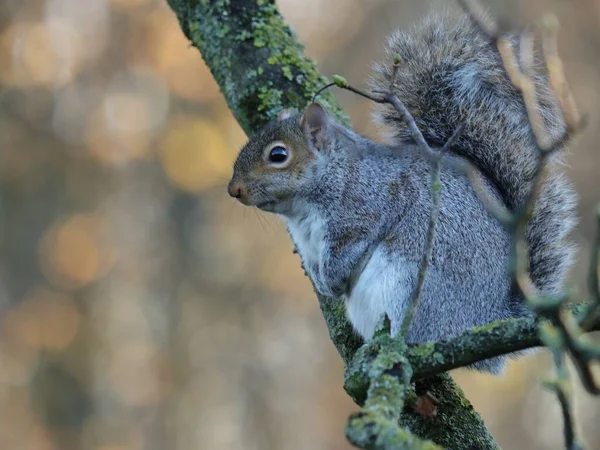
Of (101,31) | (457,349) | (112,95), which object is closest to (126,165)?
(112,95)

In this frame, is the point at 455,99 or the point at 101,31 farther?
the point at 101,31

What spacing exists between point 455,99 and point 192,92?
9.82 meters

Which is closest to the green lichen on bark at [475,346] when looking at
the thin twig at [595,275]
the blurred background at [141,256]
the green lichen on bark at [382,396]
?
the green lichen on bark at [382,396]

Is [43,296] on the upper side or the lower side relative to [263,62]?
upper

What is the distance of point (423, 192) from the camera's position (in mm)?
2734

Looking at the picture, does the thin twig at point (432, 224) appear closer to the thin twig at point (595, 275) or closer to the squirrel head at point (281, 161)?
the thin twig at point (595, 275)

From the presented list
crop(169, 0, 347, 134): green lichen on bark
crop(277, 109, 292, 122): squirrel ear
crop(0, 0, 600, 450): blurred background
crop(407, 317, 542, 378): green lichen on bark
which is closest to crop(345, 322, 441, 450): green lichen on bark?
crop(407, 317, 542, 378): green lichen on bark

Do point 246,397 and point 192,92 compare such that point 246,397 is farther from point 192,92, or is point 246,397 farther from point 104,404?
point 192,92

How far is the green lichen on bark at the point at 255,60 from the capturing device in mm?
3027

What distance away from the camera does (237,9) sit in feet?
10.3

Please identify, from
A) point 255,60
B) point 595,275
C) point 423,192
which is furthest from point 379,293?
point 595,275

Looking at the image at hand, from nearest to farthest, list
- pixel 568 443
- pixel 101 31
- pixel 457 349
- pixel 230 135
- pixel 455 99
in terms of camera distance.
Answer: pixel 568 443 < pixel 457 349 < pixel 455 99 < pixel 230 135 < pixel 101 31

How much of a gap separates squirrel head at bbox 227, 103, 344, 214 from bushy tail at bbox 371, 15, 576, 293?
253 millimetres

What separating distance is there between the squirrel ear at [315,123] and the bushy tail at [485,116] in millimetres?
202
